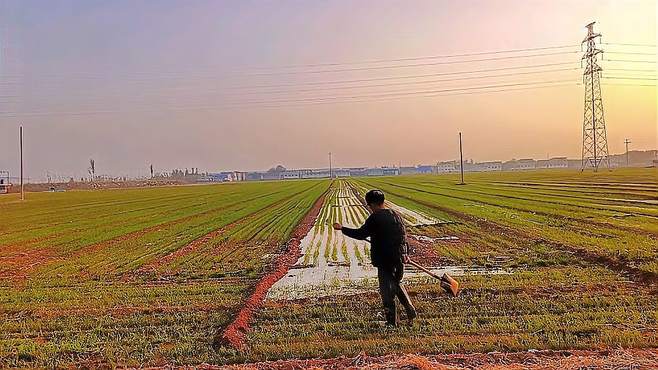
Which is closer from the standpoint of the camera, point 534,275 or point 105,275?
point 534,275

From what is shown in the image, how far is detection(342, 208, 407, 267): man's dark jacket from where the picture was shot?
291 inches

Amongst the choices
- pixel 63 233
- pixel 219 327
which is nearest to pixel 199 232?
pixel 63 233

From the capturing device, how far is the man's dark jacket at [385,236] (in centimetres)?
738

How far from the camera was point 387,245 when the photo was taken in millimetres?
7422

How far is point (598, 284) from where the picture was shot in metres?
10.2

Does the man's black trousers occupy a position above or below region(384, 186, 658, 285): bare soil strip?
above

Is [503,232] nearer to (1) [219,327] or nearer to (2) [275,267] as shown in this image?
(2) [275,267]

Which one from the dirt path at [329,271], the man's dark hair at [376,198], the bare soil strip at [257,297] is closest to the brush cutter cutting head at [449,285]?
the dirt path at [329,271]

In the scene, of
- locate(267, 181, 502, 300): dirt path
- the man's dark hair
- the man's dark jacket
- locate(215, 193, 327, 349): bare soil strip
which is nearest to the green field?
locate(215, 193, 327, 349): bare soil strip

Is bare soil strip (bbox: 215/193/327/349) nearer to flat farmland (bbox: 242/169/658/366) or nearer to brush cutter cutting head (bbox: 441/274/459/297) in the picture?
flat farmland (bbox: 242/169/658/366)

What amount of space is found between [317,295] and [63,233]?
1825 centimetres

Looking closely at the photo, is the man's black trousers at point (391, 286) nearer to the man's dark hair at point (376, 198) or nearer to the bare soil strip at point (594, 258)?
the man's dark hair at point (376, 198)

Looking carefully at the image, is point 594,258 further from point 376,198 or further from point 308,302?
point 376,198

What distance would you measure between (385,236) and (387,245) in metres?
0.12
